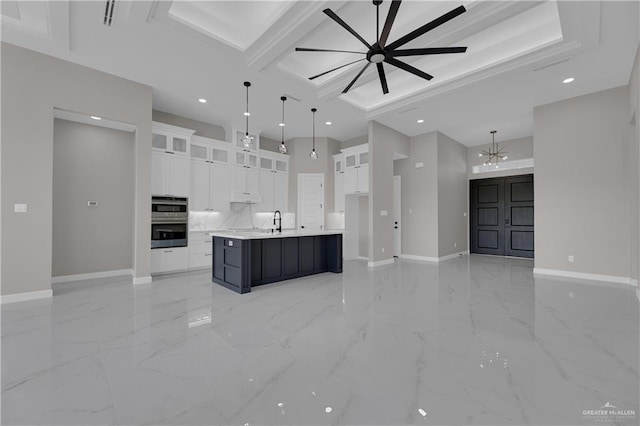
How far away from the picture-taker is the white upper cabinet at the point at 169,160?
5426 mm

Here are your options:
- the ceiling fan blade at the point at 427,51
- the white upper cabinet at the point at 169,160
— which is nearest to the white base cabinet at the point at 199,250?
the white upper cabinet at the point at 169,160

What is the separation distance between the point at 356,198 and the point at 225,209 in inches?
140

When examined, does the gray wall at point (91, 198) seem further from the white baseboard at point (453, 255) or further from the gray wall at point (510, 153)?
the gray wall at point (510, 153)

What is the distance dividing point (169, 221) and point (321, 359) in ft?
15.2

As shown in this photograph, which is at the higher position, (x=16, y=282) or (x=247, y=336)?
(x=16, y=282)

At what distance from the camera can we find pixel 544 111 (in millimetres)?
5559

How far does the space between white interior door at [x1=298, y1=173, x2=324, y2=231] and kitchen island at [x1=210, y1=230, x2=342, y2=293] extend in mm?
2101

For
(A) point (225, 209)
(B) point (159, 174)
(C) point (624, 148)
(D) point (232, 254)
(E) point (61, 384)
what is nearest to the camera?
(E) point (61, 384)

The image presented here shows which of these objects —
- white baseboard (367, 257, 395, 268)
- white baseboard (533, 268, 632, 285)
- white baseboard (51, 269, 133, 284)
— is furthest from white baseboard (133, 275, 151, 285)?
white baseboard (533, 268, 632, 285)

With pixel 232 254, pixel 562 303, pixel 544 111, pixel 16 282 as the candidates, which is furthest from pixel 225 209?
pixel 544 111

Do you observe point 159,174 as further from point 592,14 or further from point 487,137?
point 487,137

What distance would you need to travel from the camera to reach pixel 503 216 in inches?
325

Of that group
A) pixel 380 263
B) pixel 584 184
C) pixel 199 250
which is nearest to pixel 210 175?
pixel 199 250

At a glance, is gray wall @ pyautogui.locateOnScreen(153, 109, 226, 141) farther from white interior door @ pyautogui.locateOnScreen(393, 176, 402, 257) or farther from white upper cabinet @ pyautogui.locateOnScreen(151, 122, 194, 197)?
white interior door @ pyautogui.locateOnScreen(393, 176, 402, 257)
